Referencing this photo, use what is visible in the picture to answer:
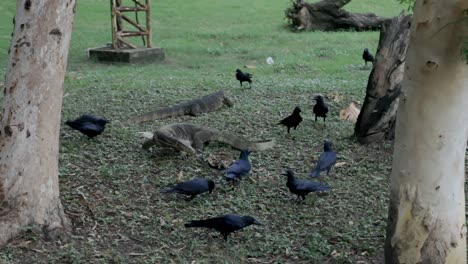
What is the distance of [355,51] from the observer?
18078 millimetres

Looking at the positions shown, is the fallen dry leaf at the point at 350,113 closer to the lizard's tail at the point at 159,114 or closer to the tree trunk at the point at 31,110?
the lizard's tail at the point at 159,114

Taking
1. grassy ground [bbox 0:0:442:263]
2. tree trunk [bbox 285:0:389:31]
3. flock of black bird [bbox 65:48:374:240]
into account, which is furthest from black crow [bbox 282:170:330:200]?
tree trunk [bbox 285:0:389:31]

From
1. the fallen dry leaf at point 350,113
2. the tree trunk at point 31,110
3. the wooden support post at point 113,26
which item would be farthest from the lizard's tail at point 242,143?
the wooden support post at point 113,26

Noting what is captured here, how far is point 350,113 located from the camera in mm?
9914

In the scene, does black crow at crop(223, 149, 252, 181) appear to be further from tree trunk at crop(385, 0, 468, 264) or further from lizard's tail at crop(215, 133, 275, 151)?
tree trunk at crop(385, 0, 468, 264)

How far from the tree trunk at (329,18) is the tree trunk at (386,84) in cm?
1419

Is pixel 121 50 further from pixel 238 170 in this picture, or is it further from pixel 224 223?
pixel 224 223

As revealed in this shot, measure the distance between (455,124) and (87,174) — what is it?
3758 mm

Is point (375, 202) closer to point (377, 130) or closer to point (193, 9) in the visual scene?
point (377, 130)

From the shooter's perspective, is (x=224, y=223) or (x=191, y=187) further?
(x=191, y=187)

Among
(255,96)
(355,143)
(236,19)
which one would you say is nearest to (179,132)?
(355,143)

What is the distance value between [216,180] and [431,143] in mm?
2896

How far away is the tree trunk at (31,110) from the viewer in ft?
17.3

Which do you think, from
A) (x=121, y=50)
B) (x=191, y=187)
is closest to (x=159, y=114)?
(x=191, y=187)
